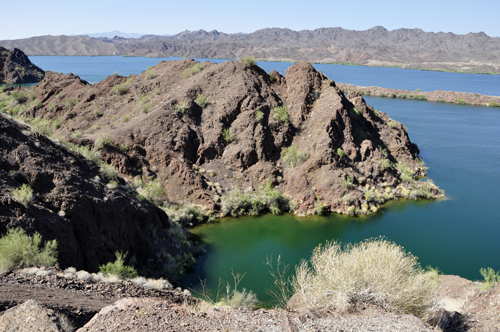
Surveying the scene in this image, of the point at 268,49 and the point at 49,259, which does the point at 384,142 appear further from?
the point at 268,49

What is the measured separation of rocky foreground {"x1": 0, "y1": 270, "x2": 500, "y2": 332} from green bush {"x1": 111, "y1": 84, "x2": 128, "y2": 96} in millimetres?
22043

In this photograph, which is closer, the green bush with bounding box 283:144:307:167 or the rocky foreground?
the rocky foreground

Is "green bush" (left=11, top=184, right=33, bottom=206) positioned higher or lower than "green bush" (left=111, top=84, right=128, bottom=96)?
lower

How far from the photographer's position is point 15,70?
72.4 m

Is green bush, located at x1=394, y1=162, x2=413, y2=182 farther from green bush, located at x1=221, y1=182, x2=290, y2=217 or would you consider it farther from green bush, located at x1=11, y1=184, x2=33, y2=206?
green bush, located at x1=11, y1=184, x2=33, y2=206

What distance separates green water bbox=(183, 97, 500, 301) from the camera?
14.4 meters

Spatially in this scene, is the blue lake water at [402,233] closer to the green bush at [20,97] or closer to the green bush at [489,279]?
the green bush at [489,279]

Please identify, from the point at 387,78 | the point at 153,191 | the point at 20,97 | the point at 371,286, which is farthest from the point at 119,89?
the point at 387,78

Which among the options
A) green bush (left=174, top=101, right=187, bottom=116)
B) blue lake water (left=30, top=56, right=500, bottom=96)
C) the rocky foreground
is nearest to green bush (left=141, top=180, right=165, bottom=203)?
green bush (left=174, top=101, right=187, bottom=116)

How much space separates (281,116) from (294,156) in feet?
11.3

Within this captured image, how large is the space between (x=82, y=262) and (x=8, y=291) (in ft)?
11.7

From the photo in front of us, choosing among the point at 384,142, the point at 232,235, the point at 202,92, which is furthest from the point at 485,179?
the point at 202,92

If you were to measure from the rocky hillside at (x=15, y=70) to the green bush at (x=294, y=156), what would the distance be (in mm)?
74612

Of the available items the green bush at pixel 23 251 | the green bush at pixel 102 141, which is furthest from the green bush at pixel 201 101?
the green bush at pixel 23 251
